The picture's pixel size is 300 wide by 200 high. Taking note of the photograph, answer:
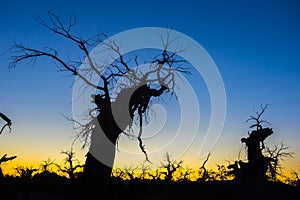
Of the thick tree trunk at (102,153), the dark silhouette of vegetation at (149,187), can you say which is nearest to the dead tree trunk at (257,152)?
the dark silhouette of vegetation at (149,187)

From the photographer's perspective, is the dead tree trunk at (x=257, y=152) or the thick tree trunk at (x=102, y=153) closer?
the thick tree trunk at (x=102, y=153)

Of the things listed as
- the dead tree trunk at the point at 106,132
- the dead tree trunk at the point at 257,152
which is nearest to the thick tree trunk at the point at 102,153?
the dead tree trunk at the point at 106,132

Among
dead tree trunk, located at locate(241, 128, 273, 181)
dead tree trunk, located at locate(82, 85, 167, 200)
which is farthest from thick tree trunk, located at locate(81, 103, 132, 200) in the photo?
dead tree trunk, located at locate(241, 128, 273, 181)

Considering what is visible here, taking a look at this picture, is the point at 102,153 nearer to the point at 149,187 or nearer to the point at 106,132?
the point at 106,132

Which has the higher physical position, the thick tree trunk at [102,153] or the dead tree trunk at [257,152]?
the dead tree trunk at [257,152]

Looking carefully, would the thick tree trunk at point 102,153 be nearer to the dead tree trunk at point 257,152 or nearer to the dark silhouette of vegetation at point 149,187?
the dark silhouette of vegetation at point 149,187

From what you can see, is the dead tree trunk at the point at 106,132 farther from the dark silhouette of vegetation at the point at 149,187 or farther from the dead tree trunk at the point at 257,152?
the dead tree trunk at the point at 257,152

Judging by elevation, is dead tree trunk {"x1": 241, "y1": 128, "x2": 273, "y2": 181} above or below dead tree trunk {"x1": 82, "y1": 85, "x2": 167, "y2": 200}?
above

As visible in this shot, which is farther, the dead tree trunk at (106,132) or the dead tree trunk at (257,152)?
the dead tree trunk at (257,152)

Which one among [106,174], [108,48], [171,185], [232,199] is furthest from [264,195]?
[108,48]

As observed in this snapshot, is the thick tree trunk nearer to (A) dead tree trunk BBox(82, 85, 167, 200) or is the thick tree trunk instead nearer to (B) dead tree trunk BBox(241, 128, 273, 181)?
(A) dead tree trunk BBox(82, 85, 167, 200)

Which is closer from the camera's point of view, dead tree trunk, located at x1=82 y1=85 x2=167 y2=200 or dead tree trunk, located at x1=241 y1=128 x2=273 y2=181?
dead tree trunk, located at x1=82 y1=85 x2=167 y2=200

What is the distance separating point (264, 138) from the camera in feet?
65.9

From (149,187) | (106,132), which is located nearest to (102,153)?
(106,132)
